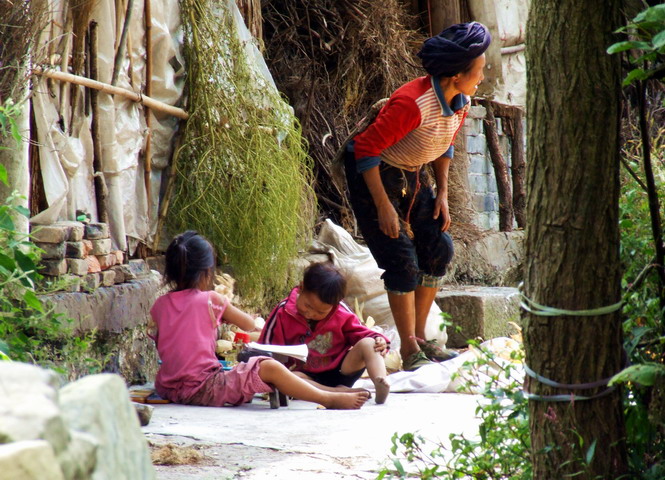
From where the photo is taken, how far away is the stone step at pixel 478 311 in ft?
19.9

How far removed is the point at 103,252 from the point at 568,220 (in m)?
2.48

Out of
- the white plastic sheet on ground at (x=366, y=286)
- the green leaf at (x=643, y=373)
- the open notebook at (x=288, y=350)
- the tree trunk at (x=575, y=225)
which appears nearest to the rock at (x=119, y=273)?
the open notebook at (x=288, y=350)

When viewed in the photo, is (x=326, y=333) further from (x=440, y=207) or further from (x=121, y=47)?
(x=121, y=47)

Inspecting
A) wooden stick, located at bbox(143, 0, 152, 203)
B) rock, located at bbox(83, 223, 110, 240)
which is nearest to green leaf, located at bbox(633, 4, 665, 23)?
rock, located at bbox(83, 223, 110, 240)

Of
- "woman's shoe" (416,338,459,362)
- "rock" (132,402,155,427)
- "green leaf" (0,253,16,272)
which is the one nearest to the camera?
"green leaf" (0,253,16,272)

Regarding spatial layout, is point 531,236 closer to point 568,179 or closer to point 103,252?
point 568,179

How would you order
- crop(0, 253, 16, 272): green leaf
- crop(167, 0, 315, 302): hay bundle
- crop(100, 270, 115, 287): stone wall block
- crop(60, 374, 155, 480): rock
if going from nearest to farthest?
1. crop(60, 374, 155, 480): rock
2. crop(0, 253, 16, 272): green leaf
3. crop(100, 270, 115, 287): stone wall block
4. crop(167, 0, 315, 302): hay bundle

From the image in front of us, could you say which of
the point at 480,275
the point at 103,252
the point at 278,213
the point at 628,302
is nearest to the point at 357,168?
the point at 278,213

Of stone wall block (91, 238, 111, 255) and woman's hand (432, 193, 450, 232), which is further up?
woman's hand (432, 193, 450, 232)

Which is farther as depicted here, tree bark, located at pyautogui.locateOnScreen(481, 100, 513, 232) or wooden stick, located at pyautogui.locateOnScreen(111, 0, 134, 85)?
tree bark, located at pyautogui.locateOnScreen(481, 100, 513, 232)

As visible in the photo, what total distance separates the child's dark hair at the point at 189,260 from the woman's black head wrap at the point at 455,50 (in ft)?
4.73

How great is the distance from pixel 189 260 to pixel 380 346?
0.96 meters

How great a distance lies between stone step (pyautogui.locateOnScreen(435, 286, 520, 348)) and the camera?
6.07m

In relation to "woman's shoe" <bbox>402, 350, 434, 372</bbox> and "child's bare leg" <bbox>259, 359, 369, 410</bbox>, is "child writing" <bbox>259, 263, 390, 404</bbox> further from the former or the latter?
"woman's shoe" <bbox>402, 350, 434, 372</bbox>
